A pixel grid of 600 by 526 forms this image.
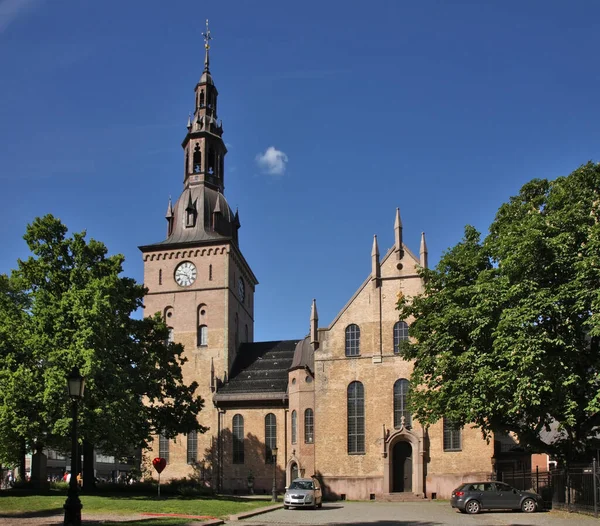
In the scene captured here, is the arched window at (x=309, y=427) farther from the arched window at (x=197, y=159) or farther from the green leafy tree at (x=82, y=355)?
the arched window at (x=197, y=159)

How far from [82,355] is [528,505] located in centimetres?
2170

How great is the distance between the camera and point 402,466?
4578cm

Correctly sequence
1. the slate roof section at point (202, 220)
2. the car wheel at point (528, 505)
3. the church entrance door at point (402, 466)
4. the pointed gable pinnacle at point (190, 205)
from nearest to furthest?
the car wheel at point (528, 505), the church entrance door at point (402, 466), the slate roof section at point (202, 220), the pointed gable pinnacle at point (190, 205)

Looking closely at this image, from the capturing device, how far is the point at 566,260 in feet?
92.8

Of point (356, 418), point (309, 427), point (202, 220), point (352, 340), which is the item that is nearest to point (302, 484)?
point (356, 418)

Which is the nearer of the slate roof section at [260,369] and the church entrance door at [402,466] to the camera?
the church entrance door at [402,466]

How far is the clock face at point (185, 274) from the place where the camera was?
58344 millimetres

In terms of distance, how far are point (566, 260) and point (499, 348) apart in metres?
4.42

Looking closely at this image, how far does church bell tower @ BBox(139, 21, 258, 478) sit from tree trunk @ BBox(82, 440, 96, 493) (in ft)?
50.9

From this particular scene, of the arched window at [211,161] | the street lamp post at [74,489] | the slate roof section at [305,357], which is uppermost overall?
the arched window at [211,161]

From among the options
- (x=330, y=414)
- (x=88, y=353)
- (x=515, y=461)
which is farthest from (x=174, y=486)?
(x=515, y=461)

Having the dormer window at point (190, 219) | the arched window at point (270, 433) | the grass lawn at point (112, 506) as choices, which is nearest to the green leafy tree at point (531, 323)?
the grass lawn at point (112, 506)

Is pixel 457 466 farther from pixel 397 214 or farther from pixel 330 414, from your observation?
pixel 397 214

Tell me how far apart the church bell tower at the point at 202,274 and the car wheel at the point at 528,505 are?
27.8 meters
